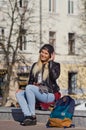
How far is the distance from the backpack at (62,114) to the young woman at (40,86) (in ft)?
1.59

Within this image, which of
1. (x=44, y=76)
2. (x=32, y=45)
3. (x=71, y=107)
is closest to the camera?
(x=71, y=107)

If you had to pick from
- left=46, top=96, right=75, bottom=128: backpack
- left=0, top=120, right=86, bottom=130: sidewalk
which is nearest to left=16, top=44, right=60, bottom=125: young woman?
left=0, top=120, right=86, bottom=130: sidewalk

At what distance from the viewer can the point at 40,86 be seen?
475 inches

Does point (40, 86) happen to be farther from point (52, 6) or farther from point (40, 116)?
point (52, 6)

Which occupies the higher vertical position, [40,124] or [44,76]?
[44,76]

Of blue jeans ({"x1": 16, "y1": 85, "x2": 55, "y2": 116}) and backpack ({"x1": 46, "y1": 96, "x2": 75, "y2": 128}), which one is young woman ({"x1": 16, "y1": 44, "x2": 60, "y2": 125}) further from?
backpack ({"x1": 46, "y1": 96, "x2": 75, "y2": 128})

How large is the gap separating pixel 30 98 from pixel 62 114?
842 mm

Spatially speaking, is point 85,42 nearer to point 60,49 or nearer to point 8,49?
point 60,49

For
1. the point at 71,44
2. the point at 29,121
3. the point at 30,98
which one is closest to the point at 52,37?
the point at 71,44

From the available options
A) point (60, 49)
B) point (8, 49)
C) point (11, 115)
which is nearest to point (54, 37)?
point (60, 49)

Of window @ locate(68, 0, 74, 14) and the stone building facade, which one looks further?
window @ locate(68, 0, 74, 14)

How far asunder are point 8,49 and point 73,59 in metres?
6.98

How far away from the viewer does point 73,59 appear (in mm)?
45719

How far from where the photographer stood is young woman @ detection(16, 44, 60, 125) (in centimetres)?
1173
